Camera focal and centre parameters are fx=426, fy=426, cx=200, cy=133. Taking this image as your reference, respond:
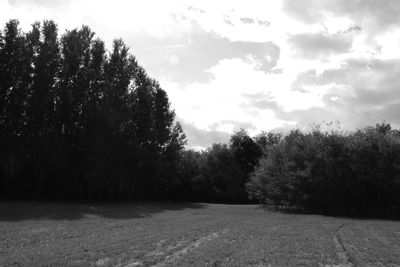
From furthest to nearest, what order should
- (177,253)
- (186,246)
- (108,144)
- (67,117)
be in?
(108,144), (67,117), (186,246), (177,253)

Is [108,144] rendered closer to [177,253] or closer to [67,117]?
[67,117]

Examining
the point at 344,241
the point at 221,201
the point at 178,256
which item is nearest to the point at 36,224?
the point at 178,256

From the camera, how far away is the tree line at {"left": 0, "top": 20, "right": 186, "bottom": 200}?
4469cm

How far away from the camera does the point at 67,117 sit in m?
47.1

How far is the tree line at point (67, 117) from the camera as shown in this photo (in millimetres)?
44688

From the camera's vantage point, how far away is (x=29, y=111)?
4494 cm

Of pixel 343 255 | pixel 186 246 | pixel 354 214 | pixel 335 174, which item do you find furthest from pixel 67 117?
pixel 343 255

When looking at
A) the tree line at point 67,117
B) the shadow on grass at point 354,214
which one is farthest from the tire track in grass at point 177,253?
the tree line at point 67,117

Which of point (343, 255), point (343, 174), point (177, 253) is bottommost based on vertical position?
point (177, 253)

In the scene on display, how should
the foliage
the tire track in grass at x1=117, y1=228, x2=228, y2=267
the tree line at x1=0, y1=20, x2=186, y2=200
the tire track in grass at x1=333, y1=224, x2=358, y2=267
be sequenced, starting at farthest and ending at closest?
the tree line at x1=0, y1=20, x2=186, y2=200
the foliage
the tire track in grass at x1=333, y1=224, x2=358, y2=267
the tire track in grass at x1=117, y1=228, x2=228, y2=267


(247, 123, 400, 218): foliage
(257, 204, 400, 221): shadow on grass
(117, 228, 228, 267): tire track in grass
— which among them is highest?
(247, 123, 400, 218): foliage

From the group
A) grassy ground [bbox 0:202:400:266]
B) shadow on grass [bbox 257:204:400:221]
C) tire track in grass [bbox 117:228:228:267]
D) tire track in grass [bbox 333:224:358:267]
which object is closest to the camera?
tire track in grass [bbox 117:228:228:267]

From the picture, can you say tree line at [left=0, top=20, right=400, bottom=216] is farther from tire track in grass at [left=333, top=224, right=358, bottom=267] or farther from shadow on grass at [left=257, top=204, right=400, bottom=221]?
tire track in grass at [left=333, top=224, right=358, bottom=267]

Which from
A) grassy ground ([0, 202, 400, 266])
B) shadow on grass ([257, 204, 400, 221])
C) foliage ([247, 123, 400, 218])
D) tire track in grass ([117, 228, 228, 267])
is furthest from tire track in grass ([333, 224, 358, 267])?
foliage ([247, 123, 400, 218])
